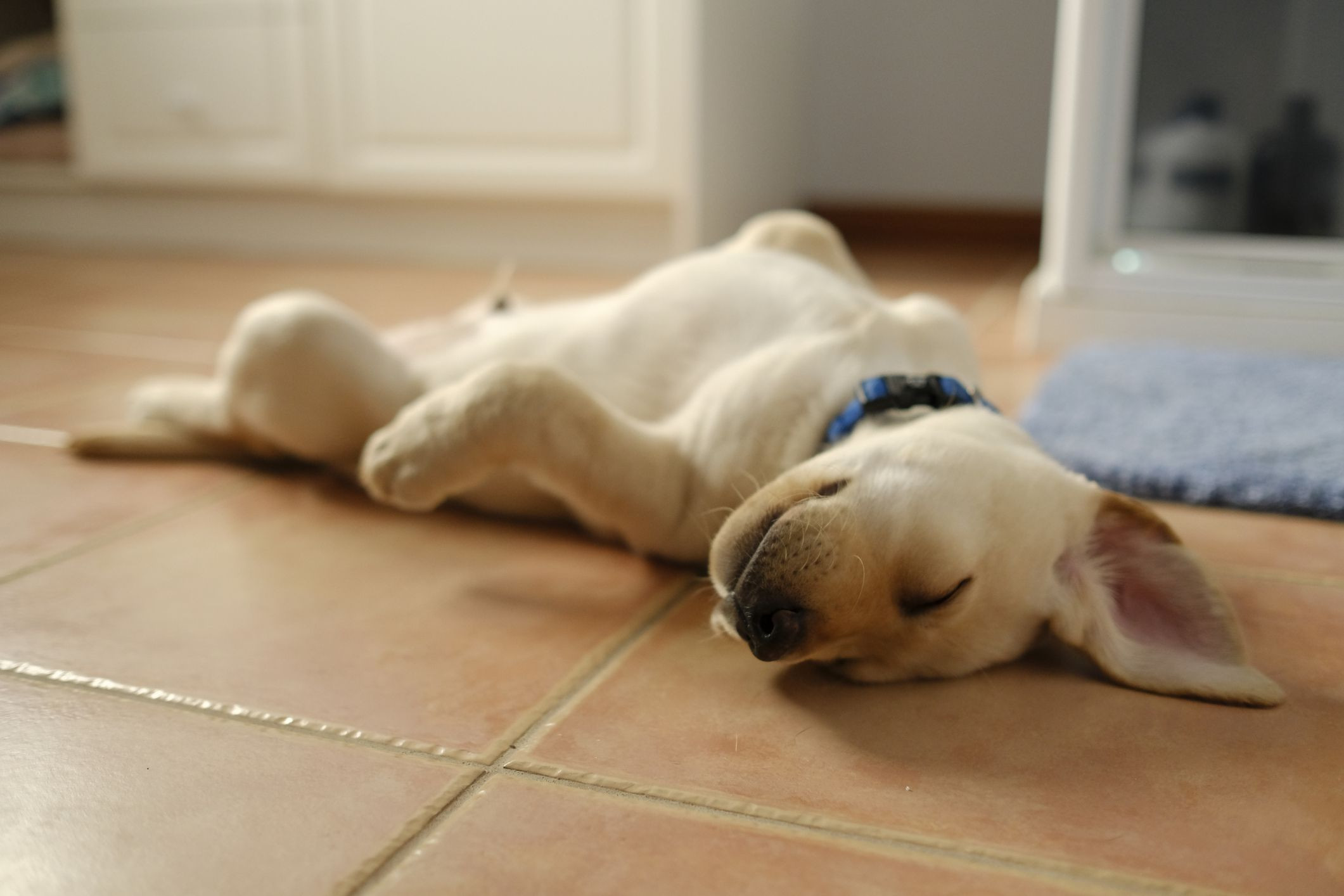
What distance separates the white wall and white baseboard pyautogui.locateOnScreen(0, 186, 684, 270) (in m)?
0.99

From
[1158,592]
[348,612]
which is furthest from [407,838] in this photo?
[1158,592]

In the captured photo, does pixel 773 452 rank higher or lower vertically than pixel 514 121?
lower

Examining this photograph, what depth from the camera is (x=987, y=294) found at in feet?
9.97

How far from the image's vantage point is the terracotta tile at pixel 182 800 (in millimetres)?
770

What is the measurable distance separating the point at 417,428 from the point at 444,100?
94.7 inches

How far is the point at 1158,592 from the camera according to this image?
1.08 metres

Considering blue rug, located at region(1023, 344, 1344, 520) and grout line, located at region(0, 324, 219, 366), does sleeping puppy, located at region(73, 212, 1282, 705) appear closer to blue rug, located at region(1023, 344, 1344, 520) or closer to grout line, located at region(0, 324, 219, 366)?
blue rug, located at region(1023, 344, 1344, 520)

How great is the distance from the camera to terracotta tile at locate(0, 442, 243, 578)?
137 cm

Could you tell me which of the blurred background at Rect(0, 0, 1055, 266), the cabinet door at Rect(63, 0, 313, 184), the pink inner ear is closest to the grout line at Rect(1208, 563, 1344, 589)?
the pink inner ear

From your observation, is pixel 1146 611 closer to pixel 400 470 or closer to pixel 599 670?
pixel 599 670

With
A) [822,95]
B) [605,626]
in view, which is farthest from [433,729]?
[822,95]

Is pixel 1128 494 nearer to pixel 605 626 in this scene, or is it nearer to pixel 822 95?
pixel 605 626

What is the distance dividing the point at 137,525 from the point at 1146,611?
1096mm

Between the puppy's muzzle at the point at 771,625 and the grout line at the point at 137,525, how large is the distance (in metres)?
0.79
